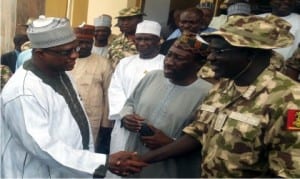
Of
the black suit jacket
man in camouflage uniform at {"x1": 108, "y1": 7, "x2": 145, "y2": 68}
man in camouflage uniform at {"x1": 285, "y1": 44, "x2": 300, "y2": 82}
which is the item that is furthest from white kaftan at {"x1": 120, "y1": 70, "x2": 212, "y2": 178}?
the black suit jacket

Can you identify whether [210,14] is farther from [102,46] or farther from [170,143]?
[170,143]

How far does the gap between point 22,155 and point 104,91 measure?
92.4 inches

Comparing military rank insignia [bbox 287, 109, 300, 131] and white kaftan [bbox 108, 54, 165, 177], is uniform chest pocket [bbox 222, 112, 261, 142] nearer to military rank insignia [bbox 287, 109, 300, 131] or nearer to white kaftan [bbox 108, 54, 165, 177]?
military rank insignia [bbox 287, 109, 300, 131]

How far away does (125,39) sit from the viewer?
5.86m

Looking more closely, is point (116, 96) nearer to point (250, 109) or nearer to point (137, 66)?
point (137, 66)

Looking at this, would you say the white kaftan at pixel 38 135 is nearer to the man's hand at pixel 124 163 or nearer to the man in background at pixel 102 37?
the man's hand at pixel 124 163

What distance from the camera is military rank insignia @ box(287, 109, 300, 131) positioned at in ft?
8.27

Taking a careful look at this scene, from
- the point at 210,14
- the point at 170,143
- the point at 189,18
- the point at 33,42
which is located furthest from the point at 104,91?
the point at 33,42

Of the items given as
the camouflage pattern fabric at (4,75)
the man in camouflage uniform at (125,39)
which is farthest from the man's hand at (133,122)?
the man in camouflage uniform at (125,39)

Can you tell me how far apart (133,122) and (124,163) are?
462 millimetres

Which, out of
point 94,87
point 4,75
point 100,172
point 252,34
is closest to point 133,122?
point 100,172

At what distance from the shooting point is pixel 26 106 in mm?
2828

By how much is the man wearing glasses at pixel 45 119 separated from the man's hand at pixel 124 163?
1 centimetres

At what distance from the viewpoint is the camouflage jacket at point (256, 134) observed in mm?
2561
